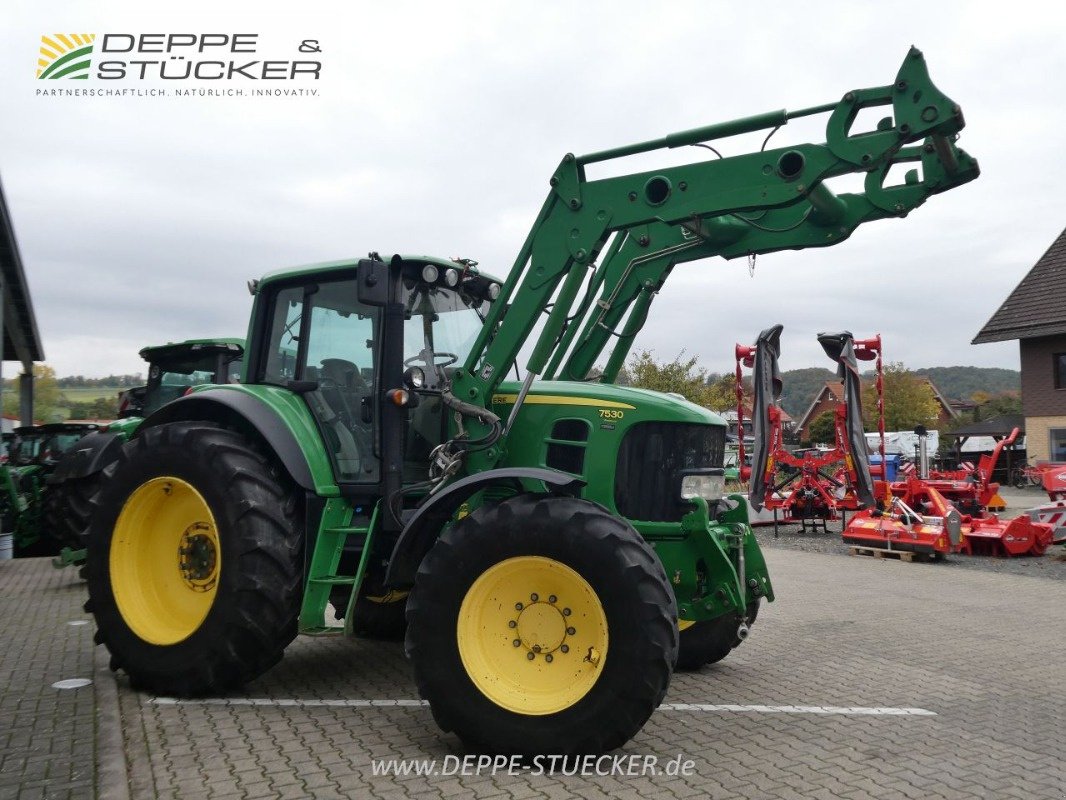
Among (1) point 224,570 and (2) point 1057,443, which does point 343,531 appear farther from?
(2) point 1057,443


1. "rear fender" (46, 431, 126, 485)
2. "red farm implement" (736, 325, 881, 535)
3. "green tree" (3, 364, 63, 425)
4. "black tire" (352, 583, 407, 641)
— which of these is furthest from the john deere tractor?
"green tree" (3, 364, 63, 425)

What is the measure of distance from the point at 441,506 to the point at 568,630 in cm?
93

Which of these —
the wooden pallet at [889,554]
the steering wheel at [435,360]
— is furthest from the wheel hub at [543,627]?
the wooden pallet at [889,554]

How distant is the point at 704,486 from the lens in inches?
211

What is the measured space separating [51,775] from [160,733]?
0.65m

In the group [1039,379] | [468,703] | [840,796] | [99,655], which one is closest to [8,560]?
[99,655]

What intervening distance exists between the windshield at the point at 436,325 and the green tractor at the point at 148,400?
523cm

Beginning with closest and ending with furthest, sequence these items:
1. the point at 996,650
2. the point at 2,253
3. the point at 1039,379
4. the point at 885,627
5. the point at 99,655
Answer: the point at 99,655, the point at 996,650, the point at 885,627, the point at 2,253, the point at 1039,379

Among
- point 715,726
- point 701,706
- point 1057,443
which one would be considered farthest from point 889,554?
point 1057,443

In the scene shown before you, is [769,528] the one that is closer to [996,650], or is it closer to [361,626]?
[996,650]

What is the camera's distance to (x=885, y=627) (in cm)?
788

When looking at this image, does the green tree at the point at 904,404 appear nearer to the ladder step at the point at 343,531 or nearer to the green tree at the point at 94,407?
the green tree at the point at 94,407

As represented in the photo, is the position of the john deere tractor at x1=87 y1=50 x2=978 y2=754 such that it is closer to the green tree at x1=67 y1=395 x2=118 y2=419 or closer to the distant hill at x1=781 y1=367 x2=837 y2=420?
the green tree at x1=67 y1=395 x2=118 y2=419

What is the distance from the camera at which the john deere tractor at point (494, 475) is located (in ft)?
13.9
